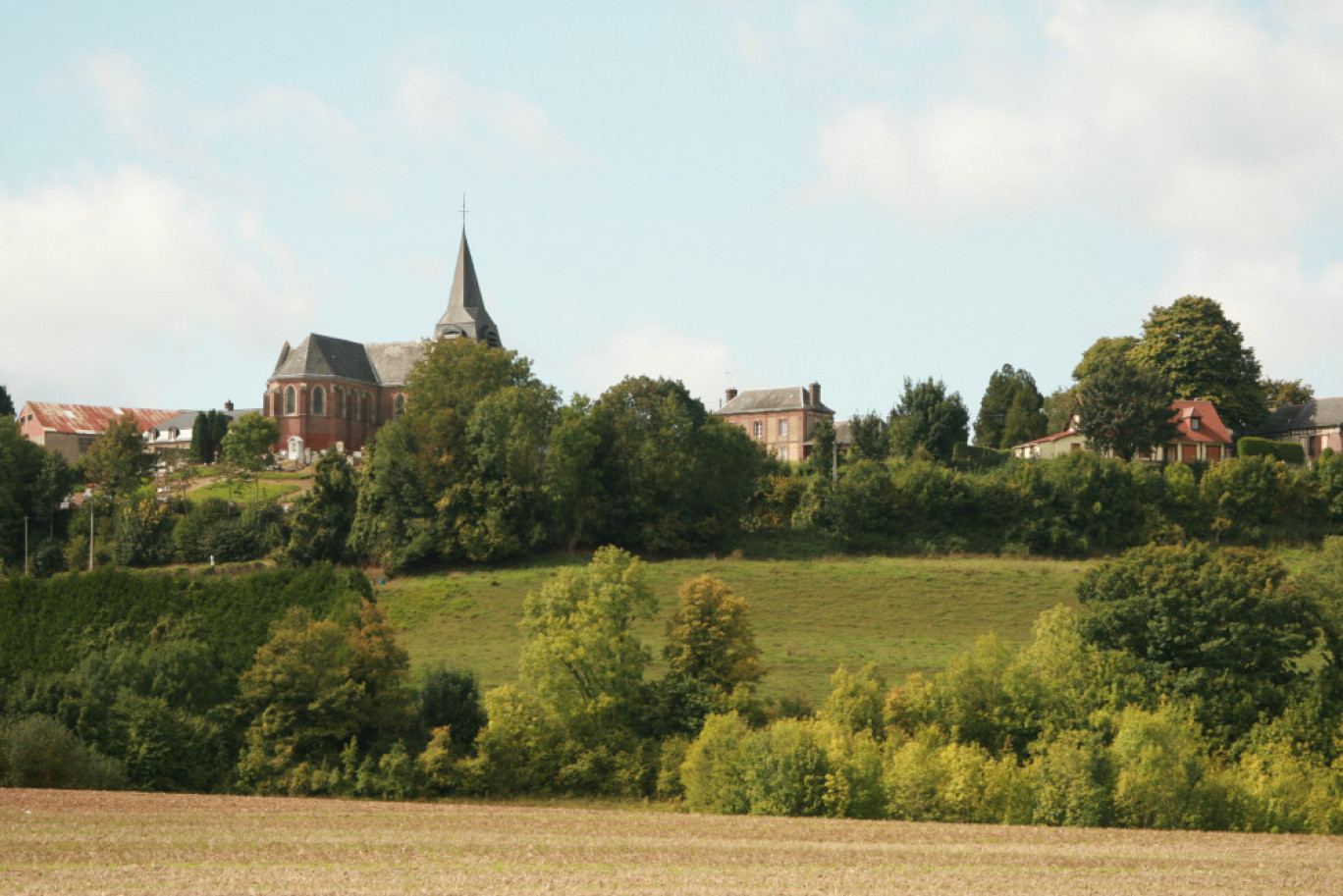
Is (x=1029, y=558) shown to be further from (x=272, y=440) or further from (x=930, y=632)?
(x=272, y=440)

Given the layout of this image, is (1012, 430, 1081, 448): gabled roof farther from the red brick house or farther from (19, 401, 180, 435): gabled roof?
(19, 401, 180, 435): gabled roof

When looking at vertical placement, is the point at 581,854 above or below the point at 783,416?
below

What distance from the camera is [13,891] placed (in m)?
15.9

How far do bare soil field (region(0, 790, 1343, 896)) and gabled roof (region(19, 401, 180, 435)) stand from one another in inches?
3216

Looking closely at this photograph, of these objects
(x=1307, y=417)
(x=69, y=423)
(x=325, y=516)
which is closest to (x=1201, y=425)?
(x=1307, y=417)

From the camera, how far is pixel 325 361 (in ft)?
314

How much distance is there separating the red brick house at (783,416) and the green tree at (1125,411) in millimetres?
22353

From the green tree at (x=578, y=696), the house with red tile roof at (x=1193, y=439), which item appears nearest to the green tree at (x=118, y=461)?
the green tree at (x=578, y=696)

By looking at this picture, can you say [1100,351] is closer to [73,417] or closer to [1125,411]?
[1125,411]

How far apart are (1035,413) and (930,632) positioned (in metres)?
46.4

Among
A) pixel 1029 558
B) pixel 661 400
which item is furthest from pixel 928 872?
pixel 661 400

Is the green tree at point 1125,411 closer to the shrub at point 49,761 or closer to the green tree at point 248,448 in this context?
the green tree at point 248,448

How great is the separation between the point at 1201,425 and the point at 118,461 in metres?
57.0

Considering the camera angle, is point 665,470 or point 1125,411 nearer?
point 665,470
